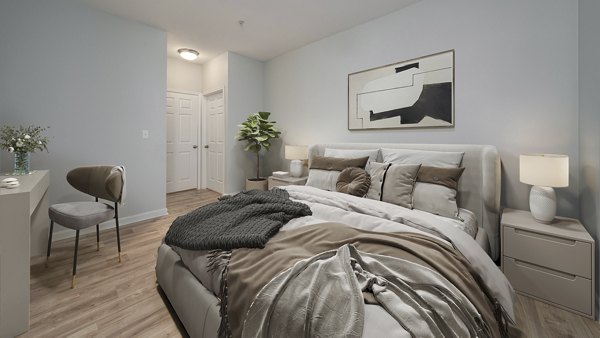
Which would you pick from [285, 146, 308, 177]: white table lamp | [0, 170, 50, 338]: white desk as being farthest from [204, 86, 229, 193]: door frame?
[0, 170, 50, 338]: white desk

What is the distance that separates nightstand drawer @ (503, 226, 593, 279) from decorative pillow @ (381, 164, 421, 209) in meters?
0.71

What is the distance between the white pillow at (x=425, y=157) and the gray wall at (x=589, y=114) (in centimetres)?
77

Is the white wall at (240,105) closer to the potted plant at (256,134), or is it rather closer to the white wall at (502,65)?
the potted plant at (256,134)

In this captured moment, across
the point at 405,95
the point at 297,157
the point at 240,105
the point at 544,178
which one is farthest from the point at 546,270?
the point at 240,105

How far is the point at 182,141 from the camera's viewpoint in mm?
5180

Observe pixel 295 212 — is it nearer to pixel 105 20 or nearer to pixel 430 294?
pixel 430 294

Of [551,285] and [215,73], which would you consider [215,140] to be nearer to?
[215,73]

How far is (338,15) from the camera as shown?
3131 millimetres

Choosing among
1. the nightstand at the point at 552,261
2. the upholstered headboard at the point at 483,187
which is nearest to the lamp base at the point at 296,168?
the upholstered headboard at the point at 483,187

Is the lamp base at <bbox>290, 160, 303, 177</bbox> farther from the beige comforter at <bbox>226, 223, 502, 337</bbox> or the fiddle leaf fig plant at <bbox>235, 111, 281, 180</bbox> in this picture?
the beige comforter at <bbox>226, 223, 502, 337</bbox>

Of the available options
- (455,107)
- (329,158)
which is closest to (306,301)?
(329,158)

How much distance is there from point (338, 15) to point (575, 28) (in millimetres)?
2169

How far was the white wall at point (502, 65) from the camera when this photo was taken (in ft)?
6.68

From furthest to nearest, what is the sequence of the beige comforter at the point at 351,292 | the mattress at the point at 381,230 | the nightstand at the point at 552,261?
the nightstand at the point at 552,261 → the mattress at the point at 381,230 → the beige comforter at the point at 351,292
